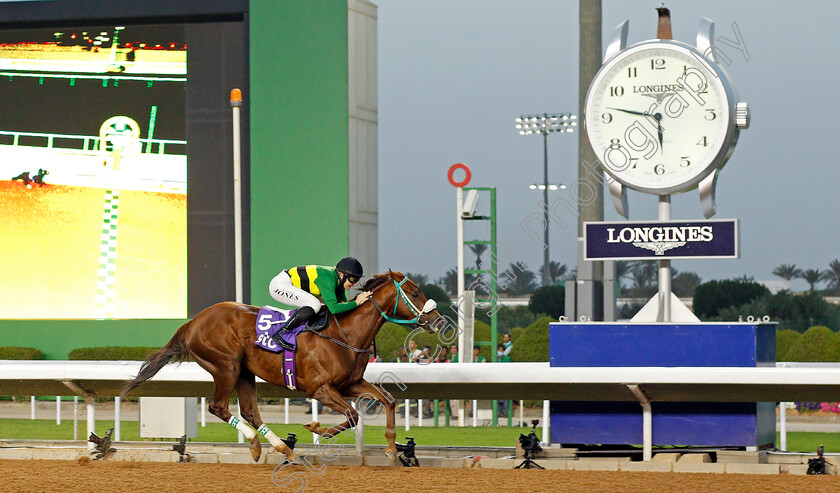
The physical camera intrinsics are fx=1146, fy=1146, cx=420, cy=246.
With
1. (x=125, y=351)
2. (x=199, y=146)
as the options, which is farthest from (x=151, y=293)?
(x=199, y=146)

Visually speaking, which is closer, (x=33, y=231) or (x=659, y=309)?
(x=659, y=309)

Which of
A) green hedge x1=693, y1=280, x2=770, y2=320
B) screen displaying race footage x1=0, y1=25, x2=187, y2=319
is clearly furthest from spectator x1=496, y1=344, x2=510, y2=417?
green hedge x1=693, y1=280, x2=770, y2=320

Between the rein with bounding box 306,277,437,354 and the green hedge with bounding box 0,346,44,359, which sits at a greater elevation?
the rein with bounding box 306,277,437,354

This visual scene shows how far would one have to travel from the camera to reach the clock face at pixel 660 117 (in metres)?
8.15

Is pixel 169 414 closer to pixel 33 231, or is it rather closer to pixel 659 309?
pixel 659 309

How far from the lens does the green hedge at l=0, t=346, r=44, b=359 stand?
16.8m

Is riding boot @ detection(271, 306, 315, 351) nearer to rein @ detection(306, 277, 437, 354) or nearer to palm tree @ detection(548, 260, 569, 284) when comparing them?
rein @ detection(306, 277, 437, 354)

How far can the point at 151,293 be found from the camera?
644 inches

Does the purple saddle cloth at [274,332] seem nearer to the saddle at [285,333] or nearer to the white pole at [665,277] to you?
the saddle at [285,333]

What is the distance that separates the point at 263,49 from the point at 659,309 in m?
9.92

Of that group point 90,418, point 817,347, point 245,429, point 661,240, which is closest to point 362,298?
point 245,429

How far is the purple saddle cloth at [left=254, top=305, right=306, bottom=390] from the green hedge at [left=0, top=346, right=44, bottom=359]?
33.6ft

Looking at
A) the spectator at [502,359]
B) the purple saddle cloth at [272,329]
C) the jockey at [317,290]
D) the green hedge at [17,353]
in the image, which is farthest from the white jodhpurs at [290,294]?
the green hedge at [17,353]

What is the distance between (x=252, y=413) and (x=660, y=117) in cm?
360
